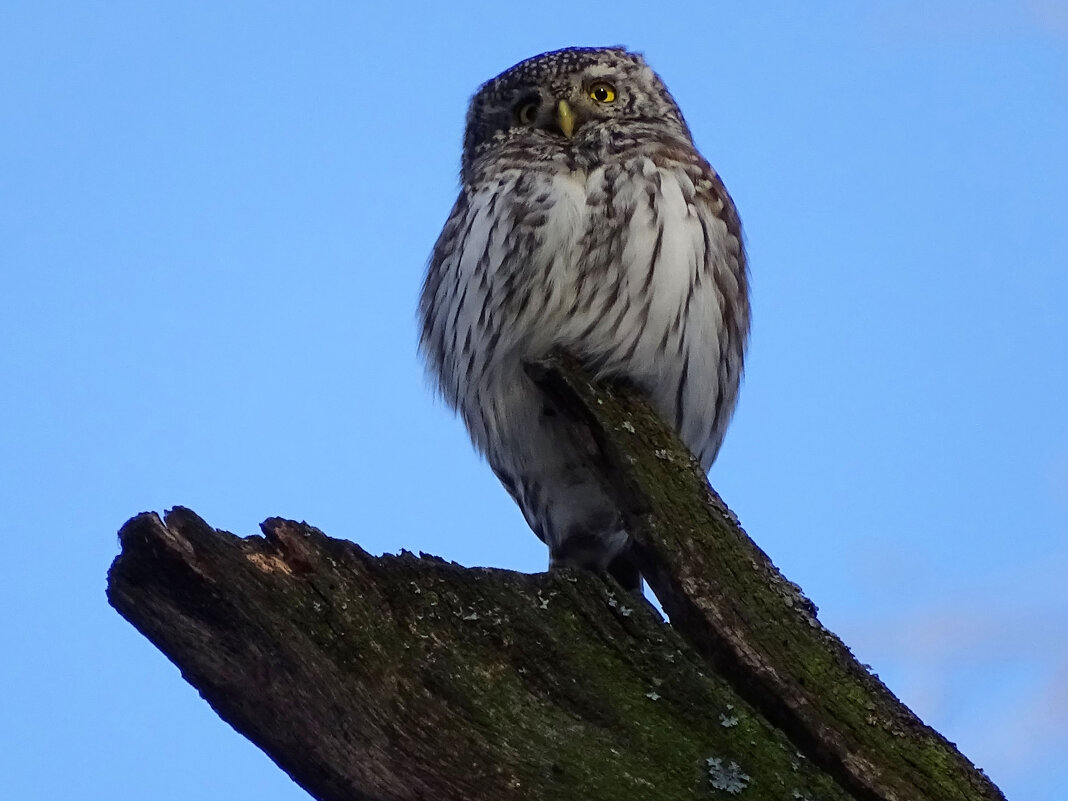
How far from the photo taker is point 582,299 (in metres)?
4.26

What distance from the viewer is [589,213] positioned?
4.33 meters

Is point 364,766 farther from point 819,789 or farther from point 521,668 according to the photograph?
point 819,789

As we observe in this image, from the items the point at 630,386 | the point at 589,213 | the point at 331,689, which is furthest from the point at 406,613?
the point at 589,213

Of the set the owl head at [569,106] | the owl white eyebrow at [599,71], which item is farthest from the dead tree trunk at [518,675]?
the owl white eyebrow at [599,71]

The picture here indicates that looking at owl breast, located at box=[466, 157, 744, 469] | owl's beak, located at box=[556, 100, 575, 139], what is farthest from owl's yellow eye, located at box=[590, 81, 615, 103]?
owl breast, located at box=[466, 157, 744, 469]

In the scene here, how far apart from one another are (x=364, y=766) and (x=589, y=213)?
7.29 feet

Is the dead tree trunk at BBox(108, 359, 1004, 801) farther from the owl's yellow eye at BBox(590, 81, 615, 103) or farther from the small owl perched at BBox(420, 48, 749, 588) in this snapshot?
the owl's yellow eye at BBox(590, 81, 615, 103)

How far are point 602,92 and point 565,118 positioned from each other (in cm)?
33

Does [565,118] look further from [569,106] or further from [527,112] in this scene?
[527,112]

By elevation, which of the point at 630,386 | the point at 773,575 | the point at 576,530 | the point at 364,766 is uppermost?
the point at 630,386

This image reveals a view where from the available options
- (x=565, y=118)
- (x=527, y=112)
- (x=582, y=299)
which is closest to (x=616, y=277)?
(x=582, y=299)

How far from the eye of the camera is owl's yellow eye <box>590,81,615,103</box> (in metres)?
5.12

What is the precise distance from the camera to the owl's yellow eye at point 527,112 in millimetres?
5090

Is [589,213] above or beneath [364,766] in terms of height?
above
